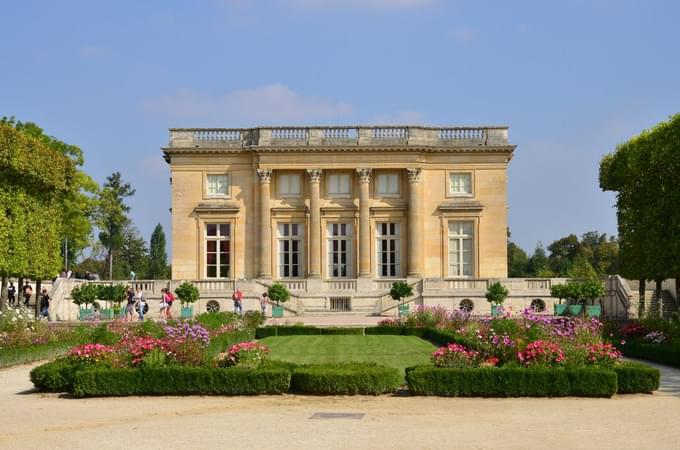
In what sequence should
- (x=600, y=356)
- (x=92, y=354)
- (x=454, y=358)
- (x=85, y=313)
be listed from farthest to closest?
(x=85, y=313)
(x=92, y=354)
(x=600, y=356)
(x=454, y=358)

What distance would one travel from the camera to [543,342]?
1641 centimetres

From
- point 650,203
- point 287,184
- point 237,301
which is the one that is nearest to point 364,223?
point 287,184

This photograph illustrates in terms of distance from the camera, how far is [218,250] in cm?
4959

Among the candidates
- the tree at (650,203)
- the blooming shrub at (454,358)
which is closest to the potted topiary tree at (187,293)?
the tree at (650,203)

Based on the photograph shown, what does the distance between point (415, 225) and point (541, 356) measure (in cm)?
3272

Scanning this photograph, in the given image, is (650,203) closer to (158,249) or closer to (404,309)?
(404,309)

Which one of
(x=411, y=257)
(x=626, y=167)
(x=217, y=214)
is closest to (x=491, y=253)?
(x=411, y=257)

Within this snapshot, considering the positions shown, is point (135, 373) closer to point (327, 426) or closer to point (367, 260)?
point (327, 426)

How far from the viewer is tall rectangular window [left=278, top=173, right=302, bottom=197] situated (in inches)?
1964

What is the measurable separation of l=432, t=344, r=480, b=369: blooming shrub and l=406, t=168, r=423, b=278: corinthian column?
3207cm

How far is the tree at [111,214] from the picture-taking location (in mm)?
64250

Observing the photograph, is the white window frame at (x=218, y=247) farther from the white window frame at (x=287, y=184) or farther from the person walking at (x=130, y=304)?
the person walking at (x=130, y=304)

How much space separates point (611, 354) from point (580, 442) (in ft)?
18.6

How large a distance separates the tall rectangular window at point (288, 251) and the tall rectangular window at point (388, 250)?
13.9 ft
